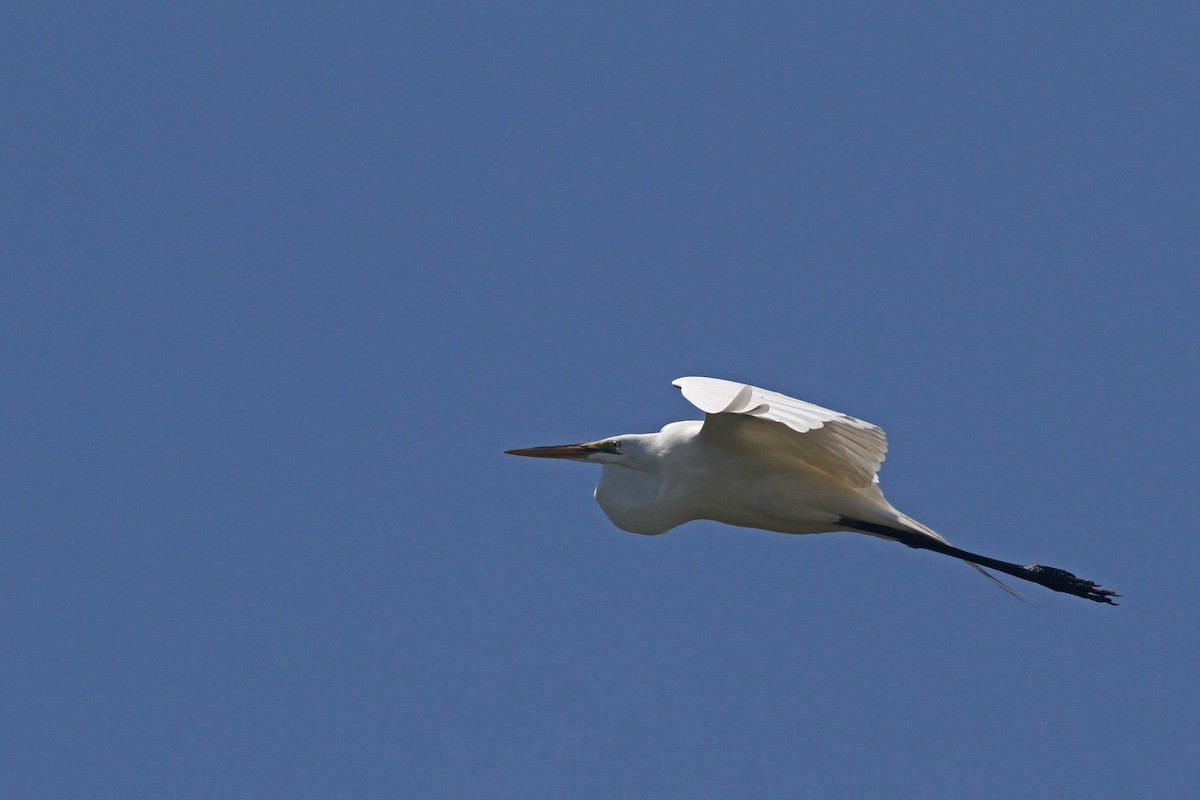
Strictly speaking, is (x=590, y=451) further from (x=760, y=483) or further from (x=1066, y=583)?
(x=1066, y=583)

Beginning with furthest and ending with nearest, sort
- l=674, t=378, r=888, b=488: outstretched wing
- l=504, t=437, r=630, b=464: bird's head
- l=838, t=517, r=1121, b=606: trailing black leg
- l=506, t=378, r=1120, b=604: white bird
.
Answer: l=504, t=437, r=630, b=464: bird's head, l=838, t=517, r=1121, b=606: trailing black leg, l=506, t=378, r=1120, b=604: white bird, l=674, t=378, r=888, b=488: outstretched wing

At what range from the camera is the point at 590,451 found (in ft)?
28.0

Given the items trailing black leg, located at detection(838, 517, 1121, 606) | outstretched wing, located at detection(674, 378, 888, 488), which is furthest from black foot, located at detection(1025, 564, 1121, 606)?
outstretched wing, located at detection(674, 378, 888, 488)

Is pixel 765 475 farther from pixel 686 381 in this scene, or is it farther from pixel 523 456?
pixel 523 456

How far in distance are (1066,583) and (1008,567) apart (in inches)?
14.6

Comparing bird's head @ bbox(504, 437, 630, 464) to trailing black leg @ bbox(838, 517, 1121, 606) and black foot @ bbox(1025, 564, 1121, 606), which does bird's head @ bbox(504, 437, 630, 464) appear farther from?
black foot @ bbox(1025, 564, 1121, 606)

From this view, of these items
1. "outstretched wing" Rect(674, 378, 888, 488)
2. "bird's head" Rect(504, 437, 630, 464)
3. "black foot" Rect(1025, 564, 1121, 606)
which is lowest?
"black foot" Rect(1025, 564, 1121, 606)

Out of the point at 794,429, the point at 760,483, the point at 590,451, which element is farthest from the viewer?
the point at 590,451

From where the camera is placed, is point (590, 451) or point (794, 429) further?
point (590, 451)

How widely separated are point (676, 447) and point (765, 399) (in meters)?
1.46

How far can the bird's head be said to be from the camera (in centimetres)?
838

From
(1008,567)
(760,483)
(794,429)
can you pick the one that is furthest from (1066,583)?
(794,429)

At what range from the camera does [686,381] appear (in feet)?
23.6

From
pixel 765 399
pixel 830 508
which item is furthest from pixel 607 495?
pixel 765 399
